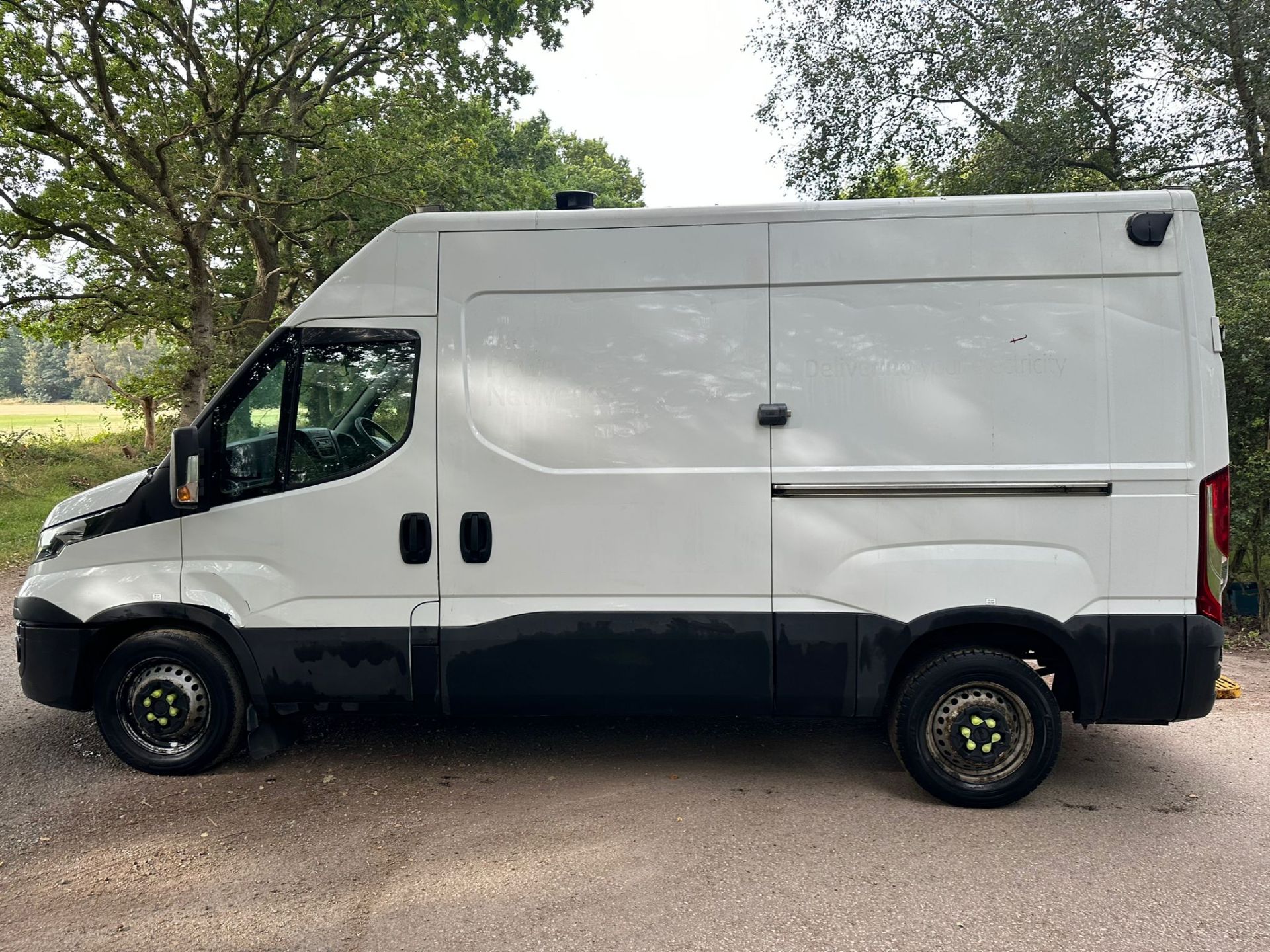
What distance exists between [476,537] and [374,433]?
67 centimetres

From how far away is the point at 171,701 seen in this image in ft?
14.0

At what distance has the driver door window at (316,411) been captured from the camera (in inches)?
160

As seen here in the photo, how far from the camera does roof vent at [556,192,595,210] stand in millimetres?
4262

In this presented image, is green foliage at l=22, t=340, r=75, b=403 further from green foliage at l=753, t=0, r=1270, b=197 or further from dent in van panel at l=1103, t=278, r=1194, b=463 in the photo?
dent in van panel at l=1103, t=278, r=1194, b=463

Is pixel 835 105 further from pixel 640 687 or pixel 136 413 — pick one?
pixel 136 413

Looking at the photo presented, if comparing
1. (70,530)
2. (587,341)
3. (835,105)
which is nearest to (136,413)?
(835,105)

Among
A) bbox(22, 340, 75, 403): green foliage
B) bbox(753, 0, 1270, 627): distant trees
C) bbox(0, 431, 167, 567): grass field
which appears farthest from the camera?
bbox(22, 340, 75, 403): green foliage

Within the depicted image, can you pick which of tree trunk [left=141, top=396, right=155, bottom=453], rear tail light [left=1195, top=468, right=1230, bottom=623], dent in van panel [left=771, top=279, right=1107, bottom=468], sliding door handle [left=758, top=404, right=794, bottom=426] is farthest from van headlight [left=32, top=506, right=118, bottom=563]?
tree trunk [left=141, top=396, right=155, bottom=453]

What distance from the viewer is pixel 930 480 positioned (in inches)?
150

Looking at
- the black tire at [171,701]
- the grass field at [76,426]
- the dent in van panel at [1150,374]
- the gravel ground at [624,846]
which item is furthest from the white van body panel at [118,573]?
the grass field at [76,426]

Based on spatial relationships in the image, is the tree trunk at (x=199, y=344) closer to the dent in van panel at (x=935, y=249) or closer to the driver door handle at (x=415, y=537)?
the driver door handle at (x=415, y=537)

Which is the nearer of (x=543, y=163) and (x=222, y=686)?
(x=222, y=686)

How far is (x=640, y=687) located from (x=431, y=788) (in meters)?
1.12

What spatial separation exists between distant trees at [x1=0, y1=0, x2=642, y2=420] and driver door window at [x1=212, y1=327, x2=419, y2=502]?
36.7 ft
